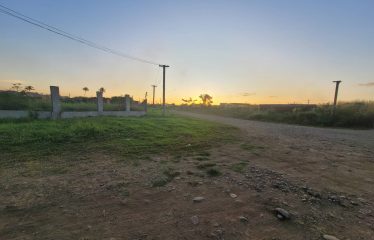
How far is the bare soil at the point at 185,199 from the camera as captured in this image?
2.85 meters

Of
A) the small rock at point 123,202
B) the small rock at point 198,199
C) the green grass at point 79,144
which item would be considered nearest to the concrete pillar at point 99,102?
the green grass at point 79,144

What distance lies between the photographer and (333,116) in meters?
21.7

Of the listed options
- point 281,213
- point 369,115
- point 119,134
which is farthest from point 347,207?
point 369,115

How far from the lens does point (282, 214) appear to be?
3219 millimetres

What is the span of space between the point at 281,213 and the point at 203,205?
1.09 meters

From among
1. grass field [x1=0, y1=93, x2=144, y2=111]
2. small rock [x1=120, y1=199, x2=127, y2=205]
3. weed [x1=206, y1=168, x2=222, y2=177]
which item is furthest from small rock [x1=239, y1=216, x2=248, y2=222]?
grass field [x1=0, y1=93, x2=144, y2=111]

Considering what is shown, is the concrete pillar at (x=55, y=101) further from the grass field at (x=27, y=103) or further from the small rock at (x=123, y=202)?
the small rock at (x=123, y=202)

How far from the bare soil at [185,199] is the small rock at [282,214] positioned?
0.05 m

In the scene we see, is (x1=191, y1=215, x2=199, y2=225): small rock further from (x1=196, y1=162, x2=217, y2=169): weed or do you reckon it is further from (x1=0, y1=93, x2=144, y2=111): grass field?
(x1=0, y1=93, x2=144, y2=111): grass field

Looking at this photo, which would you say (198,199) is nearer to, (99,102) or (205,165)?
(205,165)

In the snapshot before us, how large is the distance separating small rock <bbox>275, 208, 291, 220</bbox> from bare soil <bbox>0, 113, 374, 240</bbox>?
0.05 m

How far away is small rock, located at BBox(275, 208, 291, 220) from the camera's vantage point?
10.3 ft

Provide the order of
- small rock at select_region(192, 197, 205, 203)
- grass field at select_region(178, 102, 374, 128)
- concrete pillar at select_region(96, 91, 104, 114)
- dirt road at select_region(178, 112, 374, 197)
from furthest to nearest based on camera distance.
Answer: concrete pillar at select_region(96, 91, 104, 114)
grass field at select_region(178, 102, 374, 128)
dirt road at select_region(178, 112, 374, 197)
small rock at select_region(192, 197, 205, 203)

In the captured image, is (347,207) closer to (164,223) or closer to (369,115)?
(164,223)
